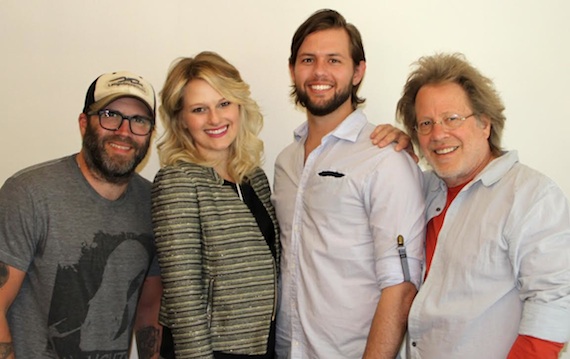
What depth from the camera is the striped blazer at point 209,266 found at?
171 centimetres

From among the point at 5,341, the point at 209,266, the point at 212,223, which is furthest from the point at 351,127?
the point at 5,341

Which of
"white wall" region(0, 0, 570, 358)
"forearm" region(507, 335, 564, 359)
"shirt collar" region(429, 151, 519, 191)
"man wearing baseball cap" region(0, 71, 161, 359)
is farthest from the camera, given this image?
"white wall" region(0, 0, 570, 358)

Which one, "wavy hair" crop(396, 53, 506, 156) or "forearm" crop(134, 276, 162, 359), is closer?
"wavy hair" crop(396, 53, 506, 156)

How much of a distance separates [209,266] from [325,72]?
0.87 meters

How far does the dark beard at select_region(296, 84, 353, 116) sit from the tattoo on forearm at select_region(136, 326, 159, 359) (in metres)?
1.14

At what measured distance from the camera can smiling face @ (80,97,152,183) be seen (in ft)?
6.13

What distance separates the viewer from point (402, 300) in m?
1.73

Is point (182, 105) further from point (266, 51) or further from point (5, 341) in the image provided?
point (5, 341)

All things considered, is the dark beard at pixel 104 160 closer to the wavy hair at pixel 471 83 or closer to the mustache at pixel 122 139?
the mustache at pixel 122 139

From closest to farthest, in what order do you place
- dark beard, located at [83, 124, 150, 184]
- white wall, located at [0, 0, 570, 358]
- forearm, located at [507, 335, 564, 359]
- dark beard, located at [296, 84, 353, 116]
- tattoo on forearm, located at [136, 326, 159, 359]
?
forearm, located at [507, 335, 564, 359] < dark beard, located at [83, 124, 150, 184] < dark beard, located at [296, 84, 353, 116] < tattoo on forearm, located at [136, 326, 159, 359] < white wall, located at [0, 0, 570, 358]

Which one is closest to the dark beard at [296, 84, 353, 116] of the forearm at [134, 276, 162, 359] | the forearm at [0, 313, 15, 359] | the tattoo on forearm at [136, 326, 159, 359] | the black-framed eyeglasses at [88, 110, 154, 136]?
the black-framed eyeglasses at [88, 110, 154, 136]

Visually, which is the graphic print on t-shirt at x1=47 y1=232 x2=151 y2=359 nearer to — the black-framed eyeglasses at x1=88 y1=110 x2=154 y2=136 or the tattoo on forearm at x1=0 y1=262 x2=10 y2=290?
the tattoo on forearm at x1=0 y1=262 x2=10 y2=290

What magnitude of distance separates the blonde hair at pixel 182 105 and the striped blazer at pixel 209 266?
14cm

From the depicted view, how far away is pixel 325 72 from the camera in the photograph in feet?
6.59
